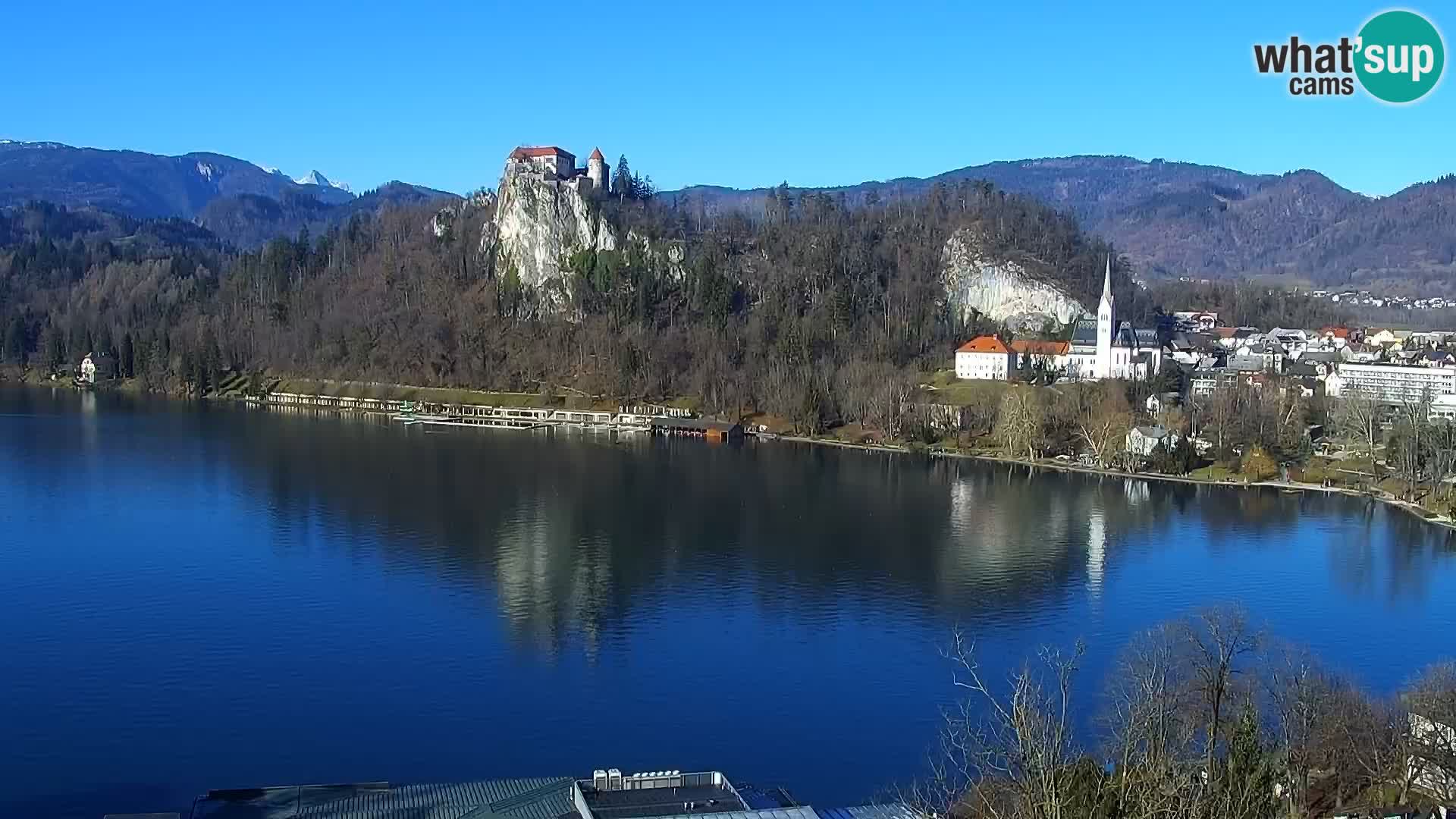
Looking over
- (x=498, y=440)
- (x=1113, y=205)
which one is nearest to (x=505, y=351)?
(x=498, y=440)

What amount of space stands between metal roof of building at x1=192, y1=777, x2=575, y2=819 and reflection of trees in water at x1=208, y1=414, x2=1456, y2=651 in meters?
4.30

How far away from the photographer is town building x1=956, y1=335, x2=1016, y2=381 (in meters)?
34.7

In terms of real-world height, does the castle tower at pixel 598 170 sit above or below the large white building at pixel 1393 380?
above

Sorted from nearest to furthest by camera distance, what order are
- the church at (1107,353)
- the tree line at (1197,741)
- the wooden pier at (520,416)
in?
the tree line at (1197,741) < the wooden pier at (520,416) < the church at (1107,353)

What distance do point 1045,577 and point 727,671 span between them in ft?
20.2

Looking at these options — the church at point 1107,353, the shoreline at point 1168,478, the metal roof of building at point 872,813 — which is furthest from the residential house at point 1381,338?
the metal roof of building at point 872,813

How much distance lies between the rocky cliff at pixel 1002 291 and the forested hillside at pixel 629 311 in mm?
692

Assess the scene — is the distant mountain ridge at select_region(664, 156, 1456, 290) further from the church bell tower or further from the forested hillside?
the church bell tower

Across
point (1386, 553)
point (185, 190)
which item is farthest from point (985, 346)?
point (185, 190)

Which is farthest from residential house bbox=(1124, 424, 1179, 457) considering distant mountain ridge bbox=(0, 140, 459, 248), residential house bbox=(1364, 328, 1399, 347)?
distant mountain ridge bbox=(0, 140, 459, 248)

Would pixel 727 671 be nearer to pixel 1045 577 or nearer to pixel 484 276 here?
pixel 1045 577

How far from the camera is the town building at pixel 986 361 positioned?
34688 mm

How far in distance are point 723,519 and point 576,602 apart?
5511mm

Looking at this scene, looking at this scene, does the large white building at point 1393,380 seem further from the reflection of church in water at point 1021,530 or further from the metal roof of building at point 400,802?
the metal roof of building at point 400,802
